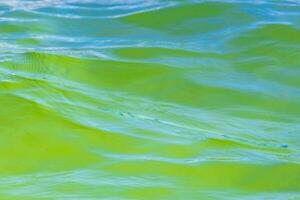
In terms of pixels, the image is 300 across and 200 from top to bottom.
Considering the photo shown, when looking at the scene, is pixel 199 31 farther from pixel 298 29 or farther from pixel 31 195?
pixel 31 195

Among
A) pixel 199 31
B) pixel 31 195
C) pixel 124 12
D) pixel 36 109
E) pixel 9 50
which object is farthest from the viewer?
pixel 124 12

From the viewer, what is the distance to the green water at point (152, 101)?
254cm

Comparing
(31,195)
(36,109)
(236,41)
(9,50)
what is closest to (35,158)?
(31,195)

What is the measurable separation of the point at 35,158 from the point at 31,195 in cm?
41

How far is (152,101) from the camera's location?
3812mm

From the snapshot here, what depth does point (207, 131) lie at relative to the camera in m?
3.30

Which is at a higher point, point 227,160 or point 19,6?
point 19,6

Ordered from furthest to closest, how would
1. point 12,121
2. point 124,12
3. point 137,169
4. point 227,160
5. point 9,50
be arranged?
point 124,12 → point 9,50 → point 12,121 → point 227,160 → point 137,169

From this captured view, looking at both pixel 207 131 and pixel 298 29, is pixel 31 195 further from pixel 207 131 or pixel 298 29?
pixel 298 29

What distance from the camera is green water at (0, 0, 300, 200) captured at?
2.54 m

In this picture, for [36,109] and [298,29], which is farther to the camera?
[298,29]

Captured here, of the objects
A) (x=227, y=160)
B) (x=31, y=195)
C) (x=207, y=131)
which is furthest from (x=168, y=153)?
(x=31, y=195)

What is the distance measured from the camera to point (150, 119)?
346 cm

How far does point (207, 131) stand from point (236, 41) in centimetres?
210
